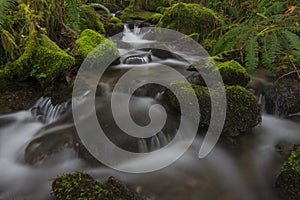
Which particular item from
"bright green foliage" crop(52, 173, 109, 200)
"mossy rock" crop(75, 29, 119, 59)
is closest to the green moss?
"mossy rock" crop(75, 29, 119, 59)

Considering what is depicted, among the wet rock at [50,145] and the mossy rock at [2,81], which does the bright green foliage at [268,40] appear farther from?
the mossy rock at [2,81]

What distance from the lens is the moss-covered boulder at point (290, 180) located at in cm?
264

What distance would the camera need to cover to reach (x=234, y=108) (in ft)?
12.3

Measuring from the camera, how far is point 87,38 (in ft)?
18.5

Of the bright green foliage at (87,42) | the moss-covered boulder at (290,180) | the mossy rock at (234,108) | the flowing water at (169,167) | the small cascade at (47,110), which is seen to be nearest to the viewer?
the moss-covered boulder at (290,180)

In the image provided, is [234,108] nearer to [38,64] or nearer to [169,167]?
[169,167]

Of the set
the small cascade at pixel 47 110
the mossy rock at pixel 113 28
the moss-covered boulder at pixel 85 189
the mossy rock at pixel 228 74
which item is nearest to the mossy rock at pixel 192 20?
the mossy rock at pixel 113 28

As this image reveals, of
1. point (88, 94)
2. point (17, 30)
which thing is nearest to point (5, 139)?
point (88, 94)

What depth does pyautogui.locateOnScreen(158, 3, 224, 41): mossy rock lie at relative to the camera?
7793mm

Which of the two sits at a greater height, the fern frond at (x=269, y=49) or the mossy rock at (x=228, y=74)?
the fern frond at (x=269, y=49)

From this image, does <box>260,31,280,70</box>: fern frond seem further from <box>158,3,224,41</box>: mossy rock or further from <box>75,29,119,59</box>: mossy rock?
<box>158,3,224,41</box>: mossy rock

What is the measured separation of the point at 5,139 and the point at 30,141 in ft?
1.28

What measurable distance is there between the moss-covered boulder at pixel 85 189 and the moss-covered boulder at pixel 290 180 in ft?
5.06

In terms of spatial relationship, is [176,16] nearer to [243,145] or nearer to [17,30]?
[17,30]
